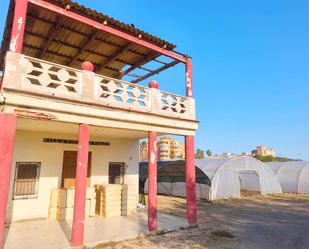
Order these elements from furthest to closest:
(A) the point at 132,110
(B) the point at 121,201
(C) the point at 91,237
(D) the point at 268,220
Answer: (D) the point at 268,220
(B) the point at 121,201
(A) the point at 132,110
(C) the point at 91,237

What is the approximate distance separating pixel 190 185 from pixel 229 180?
12.2 m

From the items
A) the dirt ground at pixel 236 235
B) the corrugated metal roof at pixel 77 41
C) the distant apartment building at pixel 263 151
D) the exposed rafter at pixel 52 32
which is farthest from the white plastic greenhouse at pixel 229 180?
the distant apartment building at pixel 263 151

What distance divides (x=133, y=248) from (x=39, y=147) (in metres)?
6.04

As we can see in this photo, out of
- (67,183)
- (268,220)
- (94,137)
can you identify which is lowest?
(268,220)

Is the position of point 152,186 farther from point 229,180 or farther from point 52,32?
point 229,180

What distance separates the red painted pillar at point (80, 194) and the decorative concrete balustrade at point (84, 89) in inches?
44.1

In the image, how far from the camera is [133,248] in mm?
7129

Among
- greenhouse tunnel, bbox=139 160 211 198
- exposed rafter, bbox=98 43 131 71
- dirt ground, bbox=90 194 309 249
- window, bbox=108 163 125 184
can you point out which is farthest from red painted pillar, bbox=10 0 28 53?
greenhouse tunnel, bbox=139 160 211 198

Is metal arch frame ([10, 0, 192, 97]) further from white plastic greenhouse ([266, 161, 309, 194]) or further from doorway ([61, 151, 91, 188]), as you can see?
white plastic greenhouse ([266, 161, 309, 194])

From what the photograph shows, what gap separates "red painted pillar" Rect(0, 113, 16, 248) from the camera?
19.4 ft

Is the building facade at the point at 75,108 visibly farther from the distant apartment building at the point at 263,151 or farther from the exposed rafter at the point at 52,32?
the distant apartment building at the point at 263,151

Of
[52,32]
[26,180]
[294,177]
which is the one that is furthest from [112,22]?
[294,177]

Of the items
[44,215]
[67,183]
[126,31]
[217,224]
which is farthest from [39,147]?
[217,224]

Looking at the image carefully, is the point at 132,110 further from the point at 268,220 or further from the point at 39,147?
the point at 268,220
